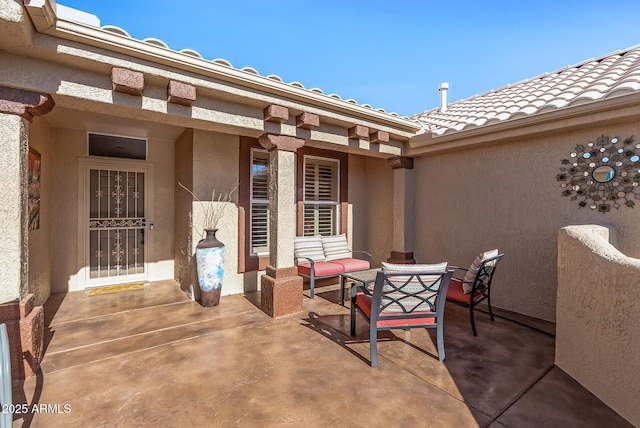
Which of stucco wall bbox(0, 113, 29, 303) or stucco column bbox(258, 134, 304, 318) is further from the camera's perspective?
stucco column bbox(258, 134, 304, 318)

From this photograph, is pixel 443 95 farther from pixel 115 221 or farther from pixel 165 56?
pixel 115 221

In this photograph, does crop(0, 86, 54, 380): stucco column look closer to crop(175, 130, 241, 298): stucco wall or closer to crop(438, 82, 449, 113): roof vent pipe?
crop(175, 130, 241, 298): stucco wall

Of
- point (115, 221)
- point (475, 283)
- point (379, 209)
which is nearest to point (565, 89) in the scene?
point (475, 283)

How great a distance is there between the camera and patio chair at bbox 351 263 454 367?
283cm

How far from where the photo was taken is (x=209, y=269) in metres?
4.46

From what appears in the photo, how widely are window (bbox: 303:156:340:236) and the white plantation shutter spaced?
3.02 ft

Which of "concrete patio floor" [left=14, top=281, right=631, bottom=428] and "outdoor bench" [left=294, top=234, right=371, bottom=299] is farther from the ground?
"outdoor bench" [left=294, top=234, right=371, bottom=299]

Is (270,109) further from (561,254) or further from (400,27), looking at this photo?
(561,254)

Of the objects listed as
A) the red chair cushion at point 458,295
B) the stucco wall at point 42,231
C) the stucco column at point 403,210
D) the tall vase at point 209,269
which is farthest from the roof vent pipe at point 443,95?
the stucco wall at point 42,231

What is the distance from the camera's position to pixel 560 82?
5125 mm

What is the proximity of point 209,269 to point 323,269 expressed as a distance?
1826 millimetres

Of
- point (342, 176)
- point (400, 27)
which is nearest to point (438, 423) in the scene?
point (342, 176)

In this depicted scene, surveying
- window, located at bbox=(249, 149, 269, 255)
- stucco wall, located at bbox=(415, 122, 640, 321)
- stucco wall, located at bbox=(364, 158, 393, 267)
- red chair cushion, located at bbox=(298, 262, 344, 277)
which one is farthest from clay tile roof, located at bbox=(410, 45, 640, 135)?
window, located at bbox=(249, 149, 269, 255)

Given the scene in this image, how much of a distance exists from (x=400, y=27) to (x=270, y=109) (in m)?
3.26
